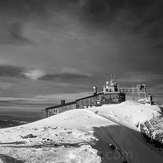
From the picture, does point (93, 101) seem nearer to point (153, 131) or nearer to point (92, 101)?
point (92, 101)

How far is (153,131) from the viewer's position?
18250 millimetres

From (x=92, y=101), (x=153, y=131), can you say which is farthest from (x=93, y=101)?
(x=153, y=131)

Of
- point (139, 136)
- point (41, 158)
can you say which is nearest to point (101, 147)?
point (41, 158)

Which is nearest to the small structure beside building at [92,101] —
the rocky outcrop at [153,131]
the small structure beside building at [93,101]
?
the small structure beside building at [93,101]

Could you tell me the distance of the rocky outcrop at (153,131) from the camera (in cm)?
1772

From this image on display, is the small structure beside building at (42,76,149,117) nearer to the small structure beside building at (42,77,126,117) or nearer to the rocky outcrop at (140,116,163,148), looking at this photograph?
the small structure beside building at (42,77,126,117)

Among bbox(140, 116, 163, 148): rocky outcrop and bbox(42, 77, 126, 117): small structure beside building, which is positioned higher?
bbox(42, 77, 126, 117): small structure beside building

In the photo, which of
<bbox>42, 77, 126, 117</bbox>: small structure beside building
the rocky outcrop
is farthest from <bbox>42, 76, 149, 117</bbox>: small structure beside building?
the rocky outcrop

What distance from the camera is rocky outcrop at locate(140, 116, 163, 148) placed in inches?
698

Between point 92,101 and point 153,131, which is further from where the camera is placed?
point 92,101

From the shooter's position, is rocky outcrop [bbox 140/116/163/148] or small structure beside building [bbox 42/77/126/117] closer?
rocky outcrop [bbox 140/116/163/148]

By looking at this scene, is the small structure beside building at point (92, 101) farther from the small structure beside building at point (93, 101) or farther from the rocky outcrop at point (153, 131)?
the rocky outcrop at point (153, 131)

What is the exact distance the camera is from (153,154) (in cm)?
1490

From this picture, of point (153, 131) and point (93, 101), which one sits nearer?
point (153, 131)
